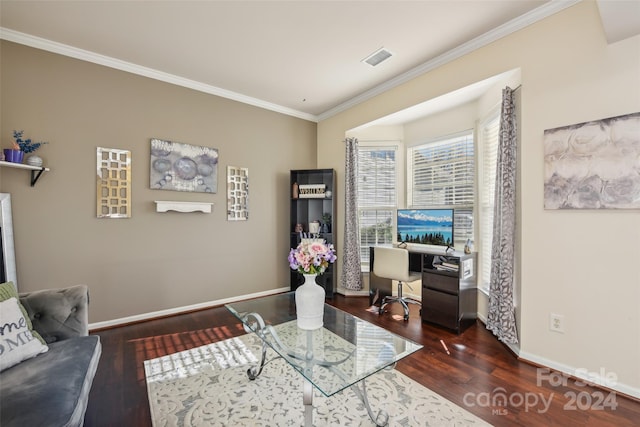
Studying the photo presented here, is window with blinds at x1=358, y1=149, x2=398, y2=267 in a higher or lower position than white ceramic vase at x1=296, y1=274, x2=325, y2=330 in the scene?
higher

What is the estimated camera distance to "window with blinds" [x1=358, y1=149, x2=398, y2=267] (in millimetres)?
4199

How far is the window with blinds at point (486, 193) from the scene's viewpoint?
121 inches

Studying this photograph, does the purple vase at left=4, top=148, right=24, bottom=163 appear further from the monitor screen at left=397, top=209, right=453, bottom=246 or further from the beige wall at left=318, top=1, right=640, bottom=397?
the beige wall at left=318, top=1, right=640, bottom=397

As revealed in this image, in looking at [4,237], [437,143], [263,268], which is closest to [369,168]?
[437,143]

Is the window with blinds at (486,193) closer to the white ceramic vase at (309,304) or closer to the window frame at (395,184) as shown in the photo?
the window frame at (395,184)

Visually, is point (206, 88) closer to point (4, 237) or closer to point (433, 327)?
point (4, 237)

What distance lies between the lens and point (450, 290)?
2.92 m

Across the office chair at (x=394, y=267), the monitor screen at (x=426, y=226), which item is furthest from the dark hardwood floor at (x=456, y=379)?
the monitor screen at (x=426, y=226)

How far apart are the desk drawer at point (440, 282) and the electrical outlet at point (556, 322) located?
79 centimetres

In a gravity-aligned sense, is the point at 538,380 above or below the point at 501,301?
below

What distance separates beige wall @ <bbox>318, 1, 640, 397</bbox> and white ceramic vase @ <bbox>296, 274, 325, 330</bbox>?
1812mm

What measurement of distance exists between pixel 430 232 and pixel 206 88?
11.4 ft

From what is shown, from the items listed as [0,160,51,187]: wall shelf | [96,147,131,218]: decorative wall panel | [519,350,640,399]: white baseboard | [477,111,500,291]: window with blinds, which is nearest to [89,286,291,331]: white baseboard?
[96,147,131,218]: decorative wall panel

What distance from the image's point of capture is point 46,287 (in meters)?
2.66
